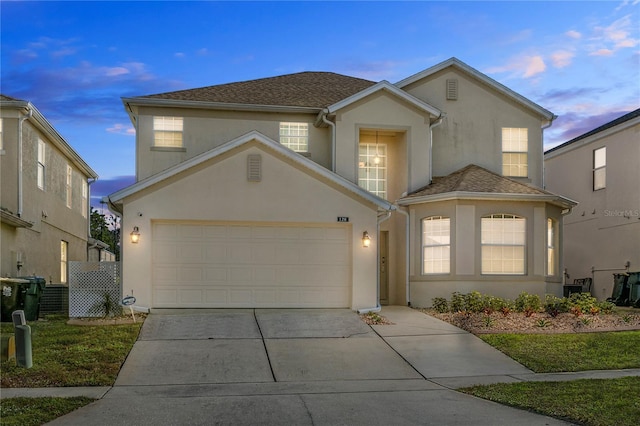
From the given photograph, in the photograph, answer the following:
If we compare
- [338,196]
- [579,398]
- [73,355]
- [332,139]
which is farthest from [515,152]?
[73,355]

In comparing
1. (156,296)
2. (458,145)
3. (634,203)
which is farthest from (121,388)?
(634,203)

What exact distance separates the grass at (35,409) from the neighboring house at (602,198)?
18861 mm

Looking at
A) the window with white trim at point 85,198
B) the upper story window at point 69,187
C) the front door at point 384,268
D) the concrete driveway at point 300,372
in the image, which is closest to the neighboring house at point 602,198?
the front door at point 384,268

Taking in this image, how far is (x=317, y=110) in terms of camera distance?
1898cm

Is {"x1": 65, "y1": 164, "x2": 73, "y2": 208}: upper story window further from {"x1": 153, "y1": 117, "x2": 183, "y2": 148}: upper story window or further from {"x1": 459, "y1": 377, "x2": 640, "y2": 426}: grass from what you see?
{"x1": 459, "y1": 377, "x2": 640, "y2": 426}: grass

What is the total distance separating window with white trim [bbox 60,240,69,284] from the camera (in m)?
23.4

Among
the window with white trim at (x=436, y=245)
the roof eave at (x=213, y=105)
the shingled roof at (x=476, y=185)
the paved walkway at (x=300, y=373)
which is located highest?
the roof eave at (x=213, y=105)

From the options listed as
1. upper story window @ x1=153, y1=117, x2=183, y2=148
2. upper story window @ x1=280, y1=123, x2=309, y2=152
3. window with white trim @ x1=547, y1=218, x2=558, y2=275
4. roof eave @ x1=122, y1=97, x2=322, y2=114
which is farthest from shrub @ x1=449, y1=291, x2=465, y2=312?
upper story window @ x1=153, y1=117, x2=183, y2=148

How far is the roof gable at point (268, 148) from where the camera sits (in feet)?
50.2

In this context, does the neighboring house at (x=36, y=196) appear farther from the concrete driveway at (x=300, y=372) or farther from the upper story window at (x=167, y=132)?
the concrete driveway at (x=300, y=372)

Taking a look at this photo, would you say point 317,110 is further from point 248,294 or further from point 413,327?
point 413,327

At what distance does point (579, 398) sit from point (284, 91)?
14.1 metres

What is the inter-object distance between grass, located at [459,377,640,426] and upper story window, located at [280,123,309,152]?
1097 centimetres

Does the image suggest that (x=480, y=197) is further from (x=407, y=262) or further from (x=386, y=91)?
(x=386, y=91)
